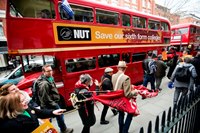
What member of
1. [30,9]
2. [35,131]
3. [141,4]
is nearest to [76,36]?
[30,9]

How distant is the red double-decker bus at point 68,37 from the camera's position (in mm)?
4382

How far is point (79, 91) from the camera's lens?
292 centimetres

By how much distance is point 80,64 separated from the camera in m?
5.60

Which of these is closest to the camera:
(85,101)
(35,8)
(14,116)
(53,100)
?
(14,116)

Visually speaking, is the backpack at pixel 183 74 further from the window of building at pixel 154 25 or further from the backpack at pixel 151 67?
the window of building at pixel 154 25

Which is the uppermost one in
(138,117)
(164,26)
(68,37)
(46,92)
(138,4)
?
(138,4)

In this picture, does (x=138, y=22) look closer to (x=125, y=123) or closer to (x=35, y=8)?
(x=35, y=8)

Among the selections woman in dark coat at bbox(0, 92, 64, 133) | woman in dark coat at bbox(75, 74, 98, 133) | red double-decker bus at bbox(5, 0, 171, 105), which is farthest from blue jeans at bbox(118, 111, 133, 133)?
red double-decker bus at bbox(5, 0, 171, 105)

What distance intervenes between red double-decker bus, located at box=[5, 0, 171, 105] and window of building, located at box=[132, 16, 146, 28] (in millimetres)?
48

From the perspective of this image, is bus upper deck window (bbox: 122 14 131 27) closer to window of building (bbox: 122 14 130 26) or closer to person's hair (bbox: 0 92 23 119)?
window of building (bbox: 122 14 130 26)

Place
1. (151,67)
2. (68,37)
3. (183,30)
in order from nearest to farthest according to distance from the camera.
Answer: (68,37) < (151,67) < (183,30)

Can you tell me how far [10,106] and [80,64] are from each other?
4071mm

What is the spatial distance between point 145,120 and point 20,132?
11.5ft

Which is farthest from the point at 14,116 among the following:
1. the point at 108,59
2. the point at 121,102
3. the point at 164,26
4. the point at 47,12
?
the point at 164,26
